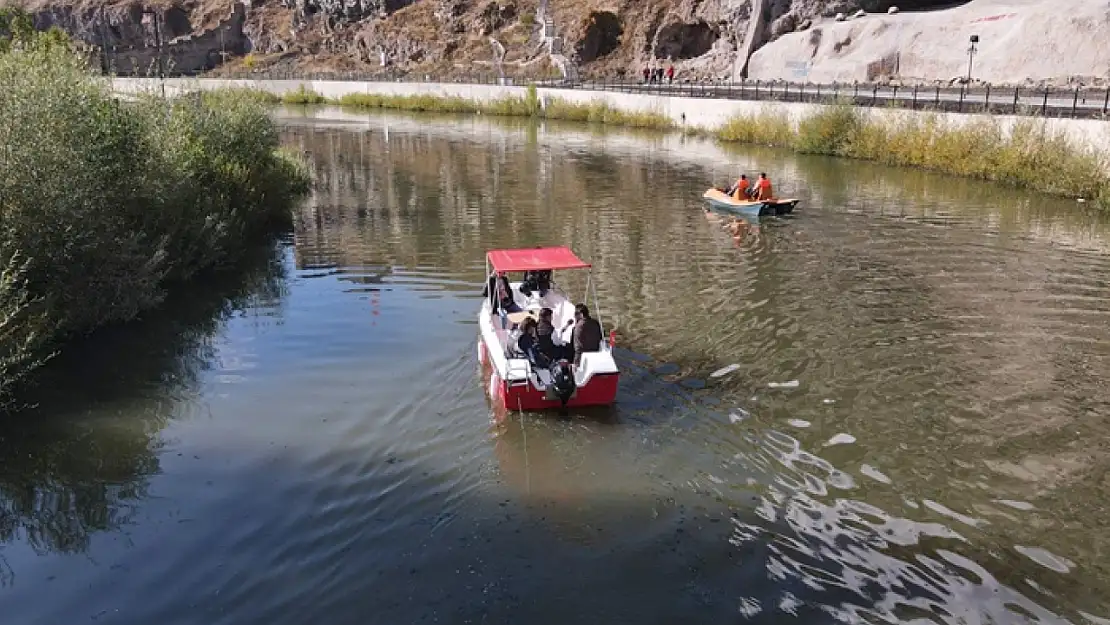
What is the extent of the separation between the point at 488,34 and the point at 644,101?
47640 millimetres

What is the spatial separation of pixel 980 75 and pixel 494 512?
159ft

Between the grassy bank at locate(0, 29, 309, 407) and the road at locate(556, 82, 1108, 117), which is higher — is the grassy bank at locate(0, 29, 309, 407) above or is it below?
below

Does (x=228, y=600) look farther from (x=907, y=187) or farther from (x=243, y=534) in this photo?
(x=907, y=187)

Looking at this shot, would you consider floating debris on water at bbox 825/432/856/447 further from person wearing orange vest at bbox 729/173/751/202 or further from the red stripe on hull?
person wearing orange vest at bbox 729/173/751/202

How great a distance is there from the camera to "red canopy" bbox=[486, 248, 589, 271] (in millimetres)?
14531

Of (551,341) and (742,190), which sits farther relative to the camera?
(742,190)

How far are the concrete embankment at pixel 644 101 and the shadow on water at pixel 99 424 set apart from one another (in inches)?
259

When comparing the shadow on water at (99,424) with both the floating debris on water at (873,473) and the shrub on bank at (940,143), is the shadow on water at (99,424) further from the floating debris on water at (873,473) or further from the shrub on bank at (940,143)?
the shrub on bank at (940,143)

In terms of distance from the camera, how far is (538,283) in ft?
51.5

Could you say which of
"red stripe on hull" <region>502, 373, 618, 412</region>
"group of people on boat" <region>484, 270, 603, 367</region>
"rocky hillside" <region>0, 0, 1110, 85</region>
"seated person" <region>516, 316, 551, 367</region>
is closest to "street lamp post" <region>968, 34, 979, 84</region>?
"rocky hillside" <region>0, 0, 1110, 85</region>

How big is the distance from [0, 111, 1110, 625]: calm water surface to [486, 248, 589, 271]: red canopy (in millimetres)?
1620

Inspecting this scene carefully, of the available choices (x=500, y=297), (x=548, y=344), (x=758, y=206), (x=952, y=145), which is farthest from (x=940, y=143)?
(x=548, y=344)

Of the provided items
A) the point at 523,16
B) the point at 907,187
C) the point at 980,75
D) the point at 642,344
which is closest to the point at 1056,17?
the point at 980,75

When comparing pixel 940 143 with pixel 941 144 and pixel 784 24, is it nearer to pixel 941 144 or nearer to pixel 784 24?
pixel 941 144
